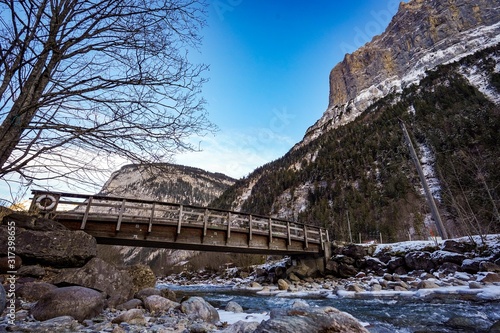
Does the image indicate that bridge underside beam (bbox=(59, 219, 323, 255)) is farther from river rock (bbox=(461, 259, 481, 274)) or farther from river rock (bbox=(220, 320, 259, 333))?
river rock (bbox=(220, 320, 259, 333))

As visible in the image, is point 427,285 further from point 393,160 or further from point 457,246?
point 393,160

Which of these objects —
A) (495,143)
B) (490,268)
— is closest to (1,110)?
(490,268)

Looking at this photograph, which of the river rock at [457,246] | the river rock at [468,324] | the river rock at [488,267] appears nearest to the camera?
the river rock at [468,324]

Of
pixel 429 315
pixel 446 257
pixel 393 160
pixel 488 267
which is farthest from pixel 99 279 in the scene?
pixel 393 160

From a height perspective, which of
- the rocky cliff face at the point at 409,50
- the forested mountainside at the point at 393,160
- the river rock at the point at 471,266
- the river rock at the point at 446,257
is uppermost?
the rocky cliff face at the point at 409,50

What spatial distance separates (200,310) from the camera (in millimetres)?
4680

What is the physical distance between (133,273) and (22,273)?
2823mm

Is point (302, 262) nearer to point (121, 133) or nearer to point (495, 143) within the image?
point (121, 133)

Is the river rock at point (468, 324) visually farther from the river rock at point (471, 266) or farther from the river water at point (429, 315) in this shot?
the river rock at point (471, 266)

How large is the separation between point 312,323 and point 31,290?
570 cm

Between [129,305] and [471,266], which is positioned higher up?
[471,266]

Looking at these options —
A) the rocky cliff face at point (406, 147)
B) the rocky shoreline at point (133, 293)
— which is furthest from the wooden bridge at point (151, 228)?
the rocky cliff face at point (406, 147)

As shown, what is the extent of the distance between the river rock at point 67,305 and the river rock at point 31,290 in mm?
1056

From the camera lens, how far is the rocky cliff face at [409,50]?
248 feet
